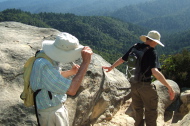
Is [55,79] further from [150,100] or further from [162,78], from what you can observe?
[150,100]

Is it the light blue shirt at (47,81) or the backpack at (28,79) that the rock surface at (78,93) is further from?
the light blue shirt at (47,81)

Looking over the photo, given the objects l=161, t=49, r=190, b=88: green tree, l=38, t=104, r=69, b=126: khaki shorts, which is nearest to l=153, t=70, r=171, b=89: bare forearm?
l=38, t=104, r=69, b=126: khaki shorts

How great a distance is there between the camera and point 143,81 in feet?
14.5

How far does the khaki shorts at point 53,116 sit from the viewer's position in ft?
9.25

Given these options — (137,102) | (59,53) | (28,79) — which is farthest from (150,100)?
(28,79)

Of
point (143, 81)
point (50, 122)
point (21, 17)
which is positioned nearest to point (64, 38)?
point (50, 122)

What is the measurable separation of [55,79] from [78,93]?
2491 mm

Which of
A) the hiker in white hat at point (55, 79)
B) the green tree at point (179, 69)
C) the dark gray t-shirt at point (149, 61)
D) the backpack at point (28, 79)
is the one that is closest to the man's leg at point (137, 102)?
the dark gray t-shirt at point (149, 61)

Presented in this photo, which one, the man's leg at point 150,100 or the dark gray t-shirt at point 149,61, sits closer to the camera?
the dark gray t-shirt at point 149,61

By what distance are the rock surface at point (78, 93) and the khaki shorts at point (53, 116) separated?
149cm

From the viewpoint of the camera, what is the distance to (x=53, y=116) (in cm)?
282

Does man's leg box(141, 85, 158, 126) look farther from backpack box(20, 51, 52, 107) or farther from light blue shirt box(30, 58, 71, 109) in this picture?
backpack box(20, 51, 52, 107)

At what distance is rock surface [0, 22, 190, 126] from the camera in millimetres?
4230

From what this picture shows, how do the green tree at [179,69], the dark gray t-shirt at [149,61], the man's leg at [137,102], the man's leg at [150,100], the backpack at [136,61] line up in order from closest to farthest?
the dark gray t-shirt at [149,61], the backpack at [136,61], the man's leg at [150,100], the man's leg at [137,102], the green tree at [179,69]
